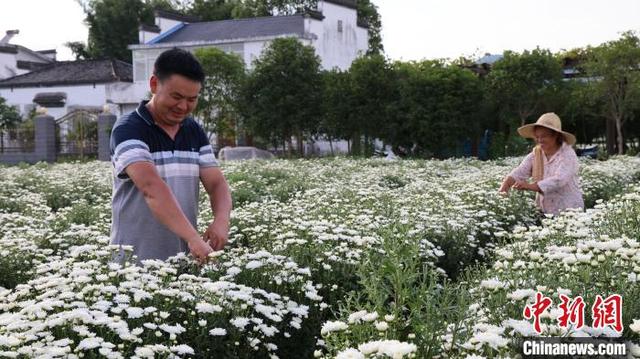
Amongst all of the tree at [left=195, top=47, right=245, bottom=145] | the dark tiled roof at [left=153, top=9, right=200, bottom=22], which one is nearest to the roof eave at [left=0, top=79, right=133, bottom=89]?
the dark tiled roof at [left=153, top=9, right=200, bottom=22]

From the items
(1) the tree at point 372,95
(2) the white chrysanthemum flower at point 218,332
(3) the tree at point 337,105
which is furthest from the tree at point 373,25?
(2) the white chrysanthemum flower at point 218,332

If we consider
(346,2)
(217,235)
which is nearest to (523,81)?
(346,2)

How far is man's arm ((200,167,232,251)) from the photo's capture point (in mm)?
4332

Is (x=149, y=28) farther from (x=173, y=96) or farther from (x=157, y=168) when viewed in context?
(x=173, y=96)

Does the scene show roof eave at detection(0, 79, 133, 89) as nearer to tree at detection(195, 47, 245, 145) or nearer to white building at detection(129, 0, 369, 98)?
white building at detection(129, 0, 369, 98)

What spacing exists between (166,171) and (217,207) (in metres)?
0.39

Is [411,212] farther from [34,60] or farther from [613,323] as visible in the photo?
[34,60]

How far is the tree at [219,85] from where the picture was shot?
32344mm

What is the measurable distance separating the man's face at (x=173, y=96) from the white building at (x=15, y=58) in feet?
172

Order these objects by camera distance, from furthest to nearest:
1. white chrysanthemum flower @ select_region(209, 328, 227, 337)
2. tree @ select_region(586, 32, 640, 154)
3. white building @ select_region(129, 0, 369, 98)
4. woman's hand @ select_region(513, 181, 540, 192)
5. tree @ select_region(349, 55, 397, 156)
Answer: white building @ select_region(129, 0, 369, 98), tree @ select_region(349, 55, 397, 156), tree @ select_region(586, 32, 640, 154), woman's hand @ select_region(513, 181, 540, 192), white chrysanthemum flower @ select_region(209, 328, 227, 337)

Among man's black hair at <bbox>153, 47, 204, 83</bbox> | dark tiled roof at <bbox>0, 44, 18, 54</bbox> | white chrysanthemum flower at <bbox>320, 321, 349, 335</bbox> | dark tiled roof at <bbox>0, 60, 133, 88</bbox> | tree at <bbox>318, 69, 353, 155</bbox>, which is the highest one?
dark tiled roof at <bbox>0, 44, 18, 54</bbox>

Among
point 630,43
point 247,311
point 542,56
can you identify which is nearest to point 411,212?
point 247,311

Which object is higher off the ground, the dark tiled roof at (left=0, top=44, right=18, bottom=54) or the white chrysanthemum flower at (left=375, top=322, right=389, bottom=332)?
the dark tiled roof at (left=0, top=44, right=18, bottom=54)

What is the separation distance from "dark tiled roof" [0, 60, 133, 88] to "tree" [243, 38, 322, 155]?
55.3 feet
